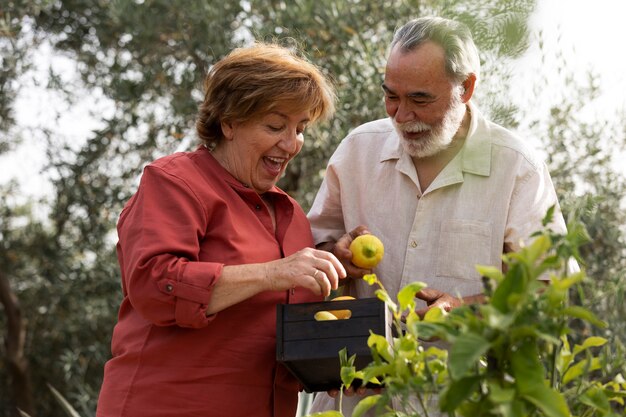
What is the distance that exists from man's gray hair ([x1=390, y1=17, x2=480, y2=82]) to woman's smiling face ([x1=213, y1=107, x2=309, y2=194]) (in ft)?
1.70

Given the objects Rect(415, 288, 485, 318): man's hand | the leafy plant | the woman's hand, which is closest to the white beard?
Rect(415, 288, 485, 318): man's hand

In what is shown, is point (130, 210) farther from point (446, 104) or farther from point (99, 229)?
point (99, 229)

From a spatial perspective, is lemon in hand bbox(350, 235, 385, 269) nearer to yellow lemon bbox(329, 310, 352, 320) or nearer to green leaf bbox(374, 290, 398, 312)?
yellow lemon bbox(329, 310, 352, 320)

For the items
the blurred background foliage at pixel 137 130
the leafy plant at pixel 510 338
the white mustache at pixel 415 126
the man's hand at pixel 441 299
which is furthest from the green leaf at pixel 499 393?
the blurred background foliage at pixel 137 130

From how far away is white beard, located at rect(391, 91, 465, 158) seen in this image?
3.15 meters

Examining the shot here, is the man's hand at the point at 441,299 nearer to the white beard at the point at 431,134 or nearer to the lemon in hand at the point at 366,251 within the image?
the lemon in hand at the point at 366,251

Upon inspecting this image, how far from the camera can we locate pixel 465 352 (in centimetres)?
132

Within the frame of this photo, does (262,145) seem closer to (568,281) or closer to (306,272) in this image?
(306,272)

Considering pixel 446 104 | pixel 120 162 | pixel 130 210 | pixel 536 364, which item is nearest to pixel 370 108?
pixel 120 162

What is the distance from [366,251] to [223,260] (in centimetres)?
48

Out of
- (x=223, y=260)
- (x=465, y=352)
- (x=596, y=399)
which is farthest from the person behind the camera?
(x=223, y=260)

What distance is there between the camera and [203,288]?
252 centimetres

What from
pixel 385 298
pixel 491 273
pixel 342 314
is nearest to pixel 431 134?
pixel 342 314

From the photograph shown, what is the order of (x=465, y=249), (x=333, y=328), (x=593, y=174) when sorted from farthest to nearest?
(x=593, y=174)
(x=465, y=249)
(x=333, y=328)
